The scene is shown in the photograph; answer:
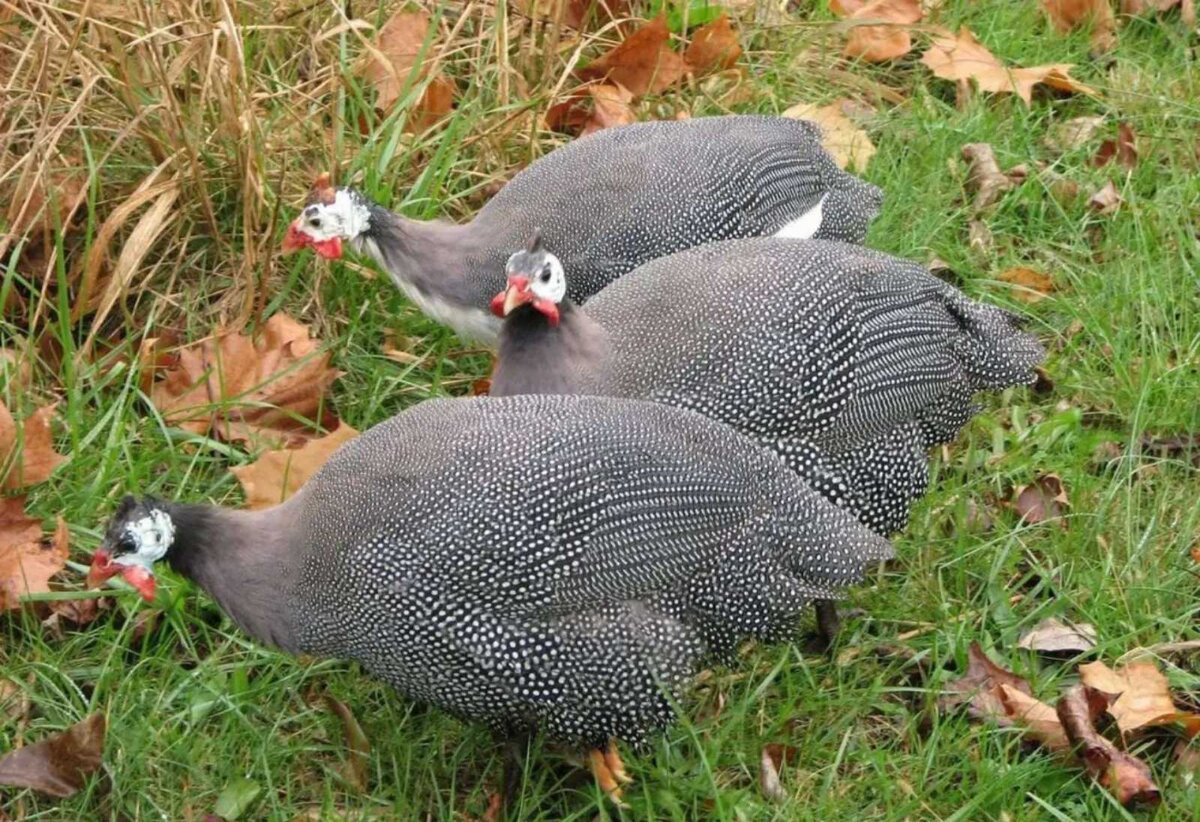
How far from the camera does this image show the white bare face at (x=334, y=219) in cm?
393

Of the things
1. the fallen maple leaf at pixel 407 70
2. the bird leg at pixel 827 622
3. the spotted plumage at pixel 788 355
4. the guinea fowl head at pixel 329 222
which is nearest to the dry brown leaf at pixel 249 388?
the guinea fowl head at pixel 329 222

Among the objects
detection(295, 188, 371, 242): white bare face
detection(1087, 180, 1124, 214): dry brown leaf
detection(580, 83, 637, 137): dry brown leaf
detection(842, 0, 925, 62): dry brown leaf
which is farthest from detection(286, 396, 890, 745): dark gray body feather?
detection(842, 0, 925, 62): dry brown leaf

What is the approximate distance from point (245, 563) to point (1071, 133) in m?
2.90

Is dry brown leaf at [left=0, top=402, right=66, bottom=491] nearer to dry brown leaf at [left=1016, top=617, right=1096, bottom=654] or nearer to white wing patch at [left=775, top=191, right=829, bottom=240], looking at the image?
white wing patch at [left=775, top=191, right=829, bottom=240]

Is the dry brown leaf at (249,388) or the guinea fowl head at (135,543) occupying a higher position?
the guinea fowl head at (135,543)

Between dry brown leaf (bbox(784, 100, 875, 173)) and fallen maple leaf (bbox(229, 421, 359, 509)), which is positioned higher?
dry brown leaf (bbox(784, 100, 875, 173))

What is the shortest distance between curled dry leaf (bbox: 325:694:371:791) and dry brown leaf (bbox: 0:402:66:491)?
817mm

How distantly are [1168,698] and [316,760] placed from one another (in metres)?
1.58

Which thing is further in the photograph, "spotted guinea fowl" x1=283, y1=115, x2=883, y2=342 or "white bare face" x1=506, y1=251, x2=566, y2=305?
"spotted guinea fowl" x1=283, y1=115, x2=883, y2=342

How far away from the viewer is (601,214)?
3.94 meters

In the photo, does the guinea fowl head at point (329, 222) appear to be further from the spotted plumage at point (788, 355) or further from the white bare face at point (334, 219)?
the spotted plumage at point (788, 355)

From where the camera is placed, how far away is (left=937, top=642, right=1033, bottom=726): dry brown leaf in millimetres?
3275

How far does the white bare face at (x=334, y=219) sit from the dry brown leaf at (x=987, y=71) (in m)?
1.88

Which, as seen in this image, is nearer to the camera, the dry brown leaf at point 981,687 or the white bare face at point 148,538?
the white bare face at point 148,538
